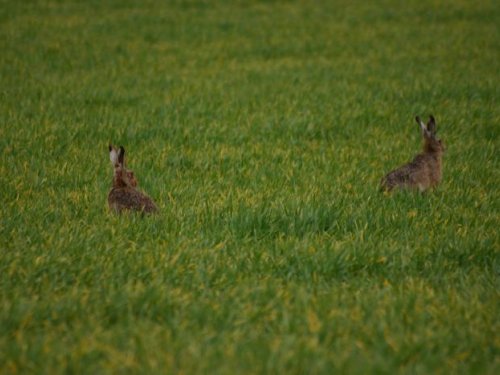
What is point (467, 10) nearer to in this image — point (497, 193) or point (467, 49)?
point (467, 49)

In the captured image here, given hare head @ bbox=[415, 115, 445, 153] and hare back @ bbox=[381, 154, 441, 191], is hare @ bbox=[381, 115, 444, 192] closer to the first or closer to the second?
hare back @ bbox=[381, 154, 441, 191]

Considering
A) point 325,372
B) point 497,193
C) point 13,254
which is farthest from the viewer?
point 497,193

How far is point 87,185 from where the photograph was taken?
7.60 m

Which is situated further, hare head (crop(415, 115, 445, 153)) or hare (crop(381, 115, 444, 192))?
hare head (crop(415, 115, 445, 153))

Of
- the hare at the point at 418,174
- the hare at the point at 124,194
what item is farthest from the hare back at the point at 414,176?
the hare at the point at 124,194

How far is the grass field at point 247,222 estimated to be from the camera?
410cm

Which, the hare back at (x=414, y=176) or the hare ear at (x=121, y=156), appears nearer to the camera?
the hare ear at (x=121, y=156)

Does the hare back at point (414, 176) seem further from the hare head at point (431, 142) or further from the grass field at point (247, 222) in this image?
the hare head at point (431, 142)

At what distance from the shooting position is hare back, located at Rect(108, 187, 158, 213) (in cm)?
644

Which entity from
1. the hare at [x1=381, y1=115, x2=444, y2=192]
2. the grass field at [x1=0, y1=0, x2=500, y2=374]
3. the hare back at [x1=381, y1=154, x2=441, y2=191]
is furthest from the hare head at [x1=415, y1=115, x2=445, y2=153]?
the hare back at [x1=381, y1=154, x2=441, y2=191]

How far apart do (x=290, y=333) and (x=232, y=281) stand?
889 millimetres

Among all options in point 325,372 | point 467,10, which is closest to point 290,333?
point 325,372

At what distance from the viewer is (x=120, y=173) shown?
7008 mm

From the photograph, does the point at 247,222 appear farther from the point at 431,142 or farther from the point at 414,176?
the point at 431,142
